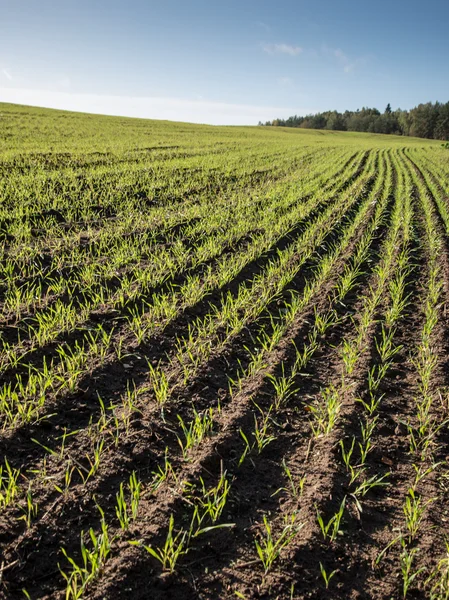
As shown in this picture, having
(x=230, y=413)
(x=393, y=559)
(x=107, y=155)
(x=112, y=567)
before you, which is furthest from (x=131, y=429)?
(x=107, y=155)

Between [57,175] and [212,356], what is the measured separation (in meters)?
8.61

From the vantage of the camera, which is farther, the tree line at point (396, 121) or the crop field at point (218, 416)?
the tree line at point (396, 121)

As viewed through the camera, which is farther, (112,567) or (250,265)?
(250,265)

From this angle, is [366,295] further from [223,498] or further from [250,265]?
[223,498]

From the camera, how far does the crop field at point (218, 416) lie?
6.44ft

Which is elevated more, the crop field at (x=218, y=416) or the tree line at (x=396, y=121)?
the tree line at (x=396, y=121)

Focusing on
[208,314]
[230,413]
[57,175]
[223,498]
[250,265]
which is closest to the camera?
[223,498]

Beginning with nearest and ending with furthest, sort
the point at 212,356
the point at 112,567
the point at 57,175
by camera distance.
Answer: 1. the point at 112,567
2. the point at 212,356
3. the point at 57,175

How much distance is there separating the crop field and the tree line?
9522 cm

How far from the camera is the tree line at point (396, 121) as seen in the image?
8588cm

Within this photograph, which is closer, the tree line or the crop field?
the crop field

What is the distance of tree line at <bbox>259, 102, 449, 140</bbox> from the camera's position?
282 ft

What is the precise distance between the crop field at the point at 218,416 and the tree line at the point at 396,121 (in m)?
95.2

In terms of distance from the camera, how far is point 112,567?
6.21 ft
